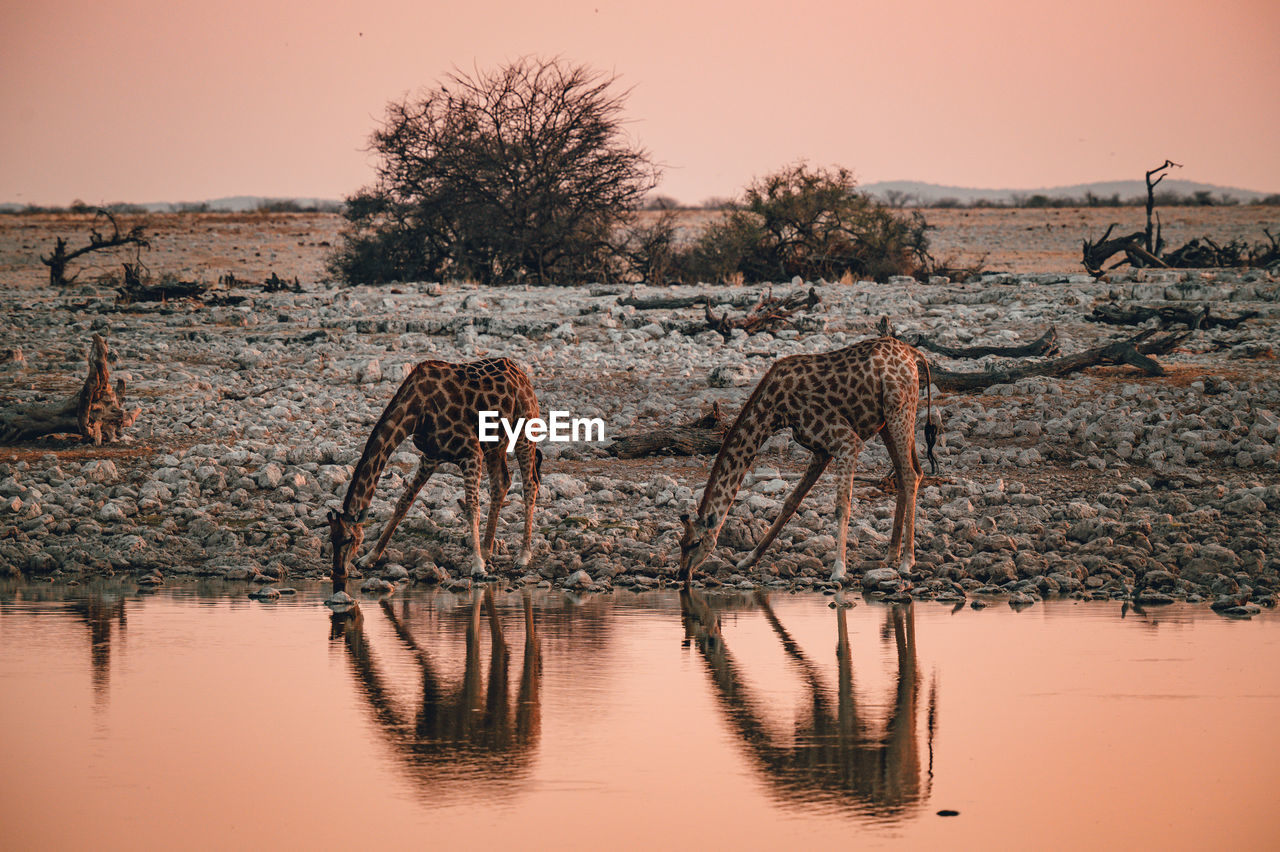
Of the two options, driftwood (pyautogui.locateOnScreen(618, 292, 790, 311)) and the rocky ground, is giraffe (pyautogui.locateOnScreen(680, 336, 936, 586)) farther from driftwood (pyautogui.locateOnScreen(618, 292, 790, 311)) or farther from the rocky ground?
driftwood (pyautogui.locateOnScreen(618, 292, 790, 311))

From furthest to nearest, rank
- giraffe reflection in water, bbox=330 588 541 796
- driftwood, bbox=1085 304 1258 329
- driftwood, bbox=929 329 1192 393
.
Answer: driftwood, bbox=1085 304 1258 329 < driftwood, bbox=929 329 1192 393 < giraffe reflection in water, bbox=330 588 541 796

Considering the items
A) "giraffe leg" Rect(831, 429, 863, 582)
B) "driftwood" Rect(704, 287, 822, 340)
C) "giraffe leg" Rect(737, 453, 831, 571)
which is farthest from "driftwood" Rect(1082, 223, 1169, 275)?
"giraffe leg" Rect(831, 429, 863, 582)

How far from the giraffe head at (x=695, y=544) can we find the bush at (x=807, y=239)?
19.7m

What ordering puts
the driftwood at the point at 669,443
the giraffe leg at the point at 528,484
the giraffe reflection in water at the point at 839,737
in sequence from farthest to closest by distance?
the driftwood at the point at 669,443 → the giraffe leg at the point at 528,484 → the giraffe reflection in water at the point at 839,737

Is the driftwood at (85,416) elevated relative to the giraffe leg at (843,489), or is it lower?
elevated

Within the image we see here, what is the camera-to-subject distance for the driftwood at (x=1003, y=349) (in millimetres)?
19000

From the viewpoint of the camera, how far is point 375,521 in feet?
42.7

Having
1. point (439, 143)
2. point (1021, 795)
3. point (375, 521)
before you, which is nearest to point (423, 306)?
point (439, 143)

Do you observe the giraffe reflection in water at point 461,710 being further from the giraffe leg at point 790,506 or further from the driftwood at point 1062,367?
the driftwood at point 1062,367

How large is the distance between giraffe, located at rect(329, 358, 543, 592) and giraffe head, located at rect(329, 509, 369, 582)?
6cm

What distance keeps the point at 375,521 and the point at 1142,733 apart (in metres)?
7.90

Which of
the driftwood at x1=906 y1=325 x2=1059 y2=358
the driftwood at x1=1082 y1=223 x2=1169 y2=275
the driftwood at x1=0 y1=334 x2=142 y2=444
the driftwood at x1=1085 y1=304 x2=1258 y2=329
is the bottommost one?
the driftwood at x1=0 y1=334 x2=142 y2=444

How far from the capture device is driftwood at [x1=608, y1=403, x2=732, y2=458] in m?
15.6

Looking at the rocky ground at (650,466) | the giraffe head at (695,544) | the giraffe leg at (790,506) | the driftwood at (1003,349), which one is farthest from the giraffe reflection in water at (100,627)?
the driftwood at (1003,349)
